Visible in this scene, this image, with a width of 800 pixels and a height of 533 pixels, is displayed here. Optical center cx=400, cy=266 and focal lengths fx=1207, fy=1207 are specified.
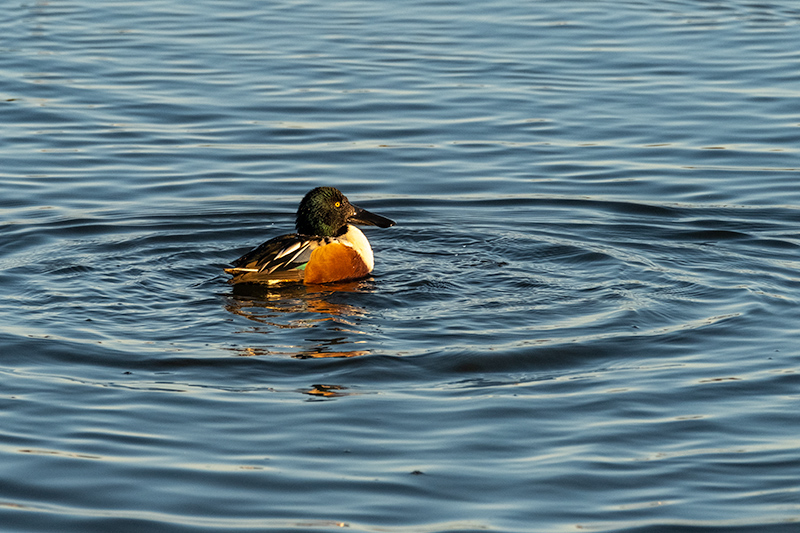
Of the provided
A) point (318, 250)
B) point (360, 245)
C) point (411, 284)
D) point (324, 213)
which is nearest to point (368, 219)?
point (324, 213)

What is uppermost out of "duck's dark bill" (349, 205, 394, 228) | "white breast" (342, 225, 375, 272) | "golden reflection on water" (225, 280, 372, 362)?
"duck's dark bill" (349, 205, 394, 228)

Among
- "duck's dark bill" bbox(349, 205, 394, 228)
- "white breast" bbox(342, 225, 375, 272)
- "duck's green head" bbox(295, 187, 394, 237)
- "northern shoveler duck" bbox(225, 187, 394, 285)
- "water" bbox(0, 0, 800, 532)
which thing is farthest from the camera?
"duck's dark bill" bbox(349, 205, 394, 228)

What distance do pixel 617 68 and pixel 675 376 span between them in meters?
9.38

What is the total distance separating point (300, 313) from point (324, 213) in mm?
1490

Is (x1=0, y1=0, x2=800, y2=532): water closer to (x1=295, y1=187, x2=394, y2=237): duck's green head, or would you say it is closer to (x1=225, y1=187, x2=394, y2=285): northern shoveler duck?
(x1=225, y1=187, x2=394, y2=285): northern shoveler duck

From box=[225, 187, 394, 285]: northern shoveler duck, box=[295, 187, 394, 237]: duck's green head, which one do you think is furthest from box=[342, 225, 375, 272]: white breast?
box=[295, 187, 394, 237]: duck's green head

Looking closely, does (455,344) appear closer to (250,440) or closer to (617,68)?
(250,440)

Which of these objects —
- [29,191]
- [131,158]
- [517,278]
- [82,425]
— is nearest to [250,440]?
[82,425]

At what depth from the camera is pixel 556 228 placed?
10930 mm

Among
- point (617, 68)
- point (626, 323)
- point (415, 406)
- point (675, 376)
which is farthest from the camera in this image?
point (617, 68)

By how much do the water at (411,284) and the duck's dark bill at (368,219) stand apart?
31 centimetres

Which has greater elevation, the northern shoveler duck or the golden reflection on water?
the northern shoveler duck

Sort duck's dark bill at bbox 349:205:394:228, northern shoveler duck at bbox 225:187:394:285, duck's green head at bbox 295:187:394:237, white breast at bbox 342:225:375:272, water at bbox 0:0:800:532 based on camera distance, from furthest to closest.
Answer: duck's dark bill at bbox 349:205:394:228, duck's green head at bbox 295:187:394:237, white breast at bbox 342:225:375:272, northern shoveler duck at bbox 225:187:394:285, water at bbox 0:0:800:532

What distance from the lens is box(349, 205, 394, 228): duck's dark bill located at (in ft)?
34.1
